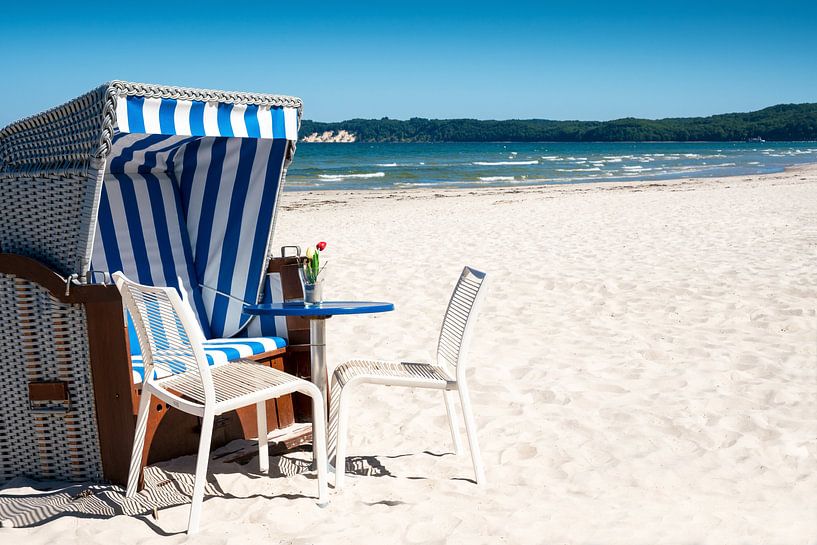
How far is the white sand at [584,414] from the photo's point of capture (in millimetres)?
Answer: 2709

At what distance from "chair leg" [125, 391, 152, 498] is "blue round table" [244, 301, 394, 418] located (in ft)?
1.71

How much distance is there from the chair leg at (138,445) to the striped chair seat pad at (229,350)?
186mm

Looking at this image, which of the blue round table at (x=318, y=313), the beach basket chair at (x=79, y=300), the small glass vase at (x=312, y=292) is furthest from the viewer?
the small glass vase at (x=312, y=292)

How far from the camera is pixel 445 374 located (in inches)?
123

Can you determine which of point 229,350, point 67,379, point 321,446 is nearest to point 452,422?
point 321,446

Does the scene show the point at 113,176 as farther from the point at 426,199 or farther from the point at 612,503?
the point at 426,199

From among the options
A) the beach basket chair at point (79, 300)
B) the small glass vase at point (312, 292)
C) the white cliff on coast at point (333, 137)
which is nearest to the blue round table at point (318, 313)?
the small glass vase at point (312, 292)

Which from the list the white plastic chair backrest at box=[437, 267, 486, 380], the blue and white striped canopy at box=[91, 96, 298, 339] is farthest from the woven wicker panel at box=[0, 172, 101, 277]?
the white plastic chair backrest at box=[437, 267, 486, 380]

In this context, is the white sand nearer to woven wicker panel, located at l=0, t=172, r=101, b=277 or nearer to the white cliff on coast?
woven wicker panel, located at l=0, t=172, r=101, b=277

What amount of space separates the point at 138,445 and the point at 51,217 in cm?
91

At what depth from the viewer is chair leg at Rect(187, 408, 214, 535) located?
264 cm

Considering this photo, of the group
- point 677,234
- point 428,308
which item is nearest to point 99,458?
point 428,308

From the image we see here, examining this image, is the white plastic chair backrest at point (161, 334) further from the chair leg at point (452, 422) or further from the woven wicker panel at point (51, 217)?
the chair leg at point (452, 422)

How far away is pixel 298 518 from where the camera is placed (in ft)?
9.16
